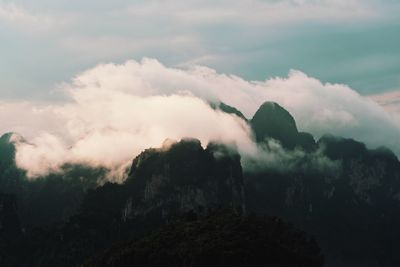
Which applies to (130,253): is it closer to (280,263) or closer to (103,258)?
(103,258)

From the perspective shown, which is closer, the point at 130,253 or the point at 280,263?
the point at 280,263

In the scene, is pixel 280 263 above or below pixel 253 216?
below

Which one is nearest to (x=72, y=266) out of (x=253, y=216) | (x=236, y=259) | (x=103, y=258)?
(x=103, y=258)

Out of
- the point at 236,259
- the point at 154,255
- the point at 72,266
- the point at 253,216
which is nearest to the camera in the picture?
the point at 236,259

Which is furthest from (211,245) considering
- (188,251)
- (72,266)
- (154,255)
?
(72,266)

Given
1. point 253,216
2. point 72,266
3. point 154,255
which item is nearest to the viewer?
point 154,255

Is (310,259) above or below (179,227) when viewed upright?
below

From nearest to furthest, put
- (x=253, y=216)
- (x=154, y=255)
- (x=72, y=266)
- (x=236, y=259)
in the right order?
(x=236, y=259), (x=154, y=255), (x=253, y=216), (x=72, y=266)

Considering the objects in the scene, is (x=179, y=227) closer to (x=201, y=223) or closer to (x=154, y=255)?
(x=201, y=223)

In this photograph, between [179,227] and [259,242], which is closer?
[259,242]
